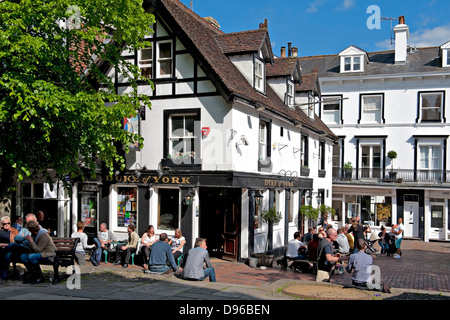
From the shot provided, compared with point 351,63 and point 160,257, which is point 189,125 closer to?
point 160,257

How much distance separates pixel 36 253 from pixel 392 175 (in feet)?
87.5

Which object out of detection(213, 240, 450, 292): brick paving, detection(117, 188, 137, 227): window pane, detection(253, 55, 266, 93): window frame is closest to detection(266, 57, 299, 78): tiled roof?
detection(253, 55, 266, 93): window frame

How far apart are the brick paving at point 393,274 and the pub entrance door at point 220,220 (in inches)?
31.6

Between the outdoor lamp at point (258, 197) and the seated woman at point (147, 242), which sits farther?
the outdoor lamp at point (258, 197)

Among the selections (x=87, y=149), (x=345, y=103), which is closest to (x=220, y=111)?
(x=87, y=149)

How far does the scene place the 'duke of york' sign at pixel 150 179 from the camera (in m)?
17.5

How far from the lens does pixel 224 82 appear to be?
16578mm

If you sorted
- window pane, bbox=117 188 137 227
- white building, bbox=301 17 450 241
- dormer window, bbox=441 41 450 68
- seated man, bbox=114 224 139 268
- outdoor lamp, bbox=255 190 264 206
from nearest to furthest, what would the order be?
seated man, bbox=114 224 139 268 → outdoor lamp, bbox=255 190 264 206 → window pane, bbox=117 188 137 227 → white building, bbox=301 17 450 241 → dormer window, bbox=441 41 450 68

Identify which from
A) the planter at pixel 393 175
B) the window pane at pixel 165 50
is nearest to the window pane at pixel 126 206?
the window pane at pixel 165 50

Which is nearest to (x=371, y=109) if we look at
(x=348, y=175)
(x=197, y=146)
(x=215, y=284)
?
(x=348, y=175)

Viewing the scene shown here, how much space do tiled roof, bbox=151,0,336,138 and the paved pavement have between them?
6047 millimetres

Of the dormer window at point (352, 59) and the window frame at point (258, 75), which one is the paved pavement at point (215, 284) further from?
the dormer window at point (352, 59)

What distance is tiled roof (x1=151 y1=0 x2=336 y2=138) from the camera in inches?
667

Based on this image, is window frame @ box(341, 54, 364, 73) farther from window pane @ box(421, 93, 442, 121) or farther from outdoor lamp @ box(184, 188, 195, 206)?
outdoor lamp @ box(184, 188, 195, 206)
